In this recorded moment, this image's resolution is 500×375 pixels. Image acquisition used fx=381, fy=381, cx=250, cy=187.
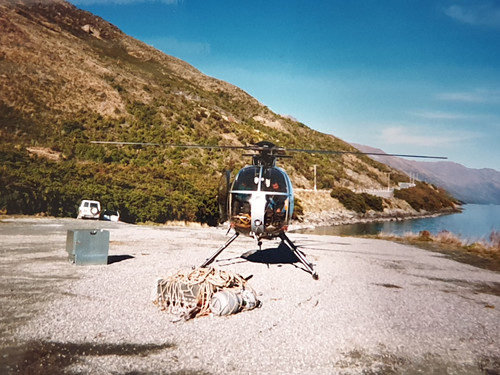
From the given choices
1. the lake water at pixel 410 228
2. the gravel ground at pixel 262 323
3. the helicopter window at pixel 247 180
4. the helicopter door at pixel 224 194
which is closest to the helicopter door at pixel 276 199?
the helicopter window at pixel 247 180

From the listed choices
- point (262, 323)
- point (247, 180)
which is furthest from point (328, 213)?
point (262, 323)

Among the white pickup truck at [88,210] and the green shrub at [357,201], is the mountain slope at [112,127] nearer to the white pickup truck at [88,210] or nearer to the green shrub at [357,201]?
the white pickup truck at [88,210]

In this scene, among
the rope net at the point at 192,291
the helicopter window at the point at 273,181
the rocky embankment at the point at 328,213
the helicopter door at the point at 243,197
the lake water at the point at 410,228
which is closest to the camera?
the rope net at the point at 192,291

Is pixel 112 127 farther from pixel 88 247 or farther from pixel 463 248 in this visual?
pixel 463 248

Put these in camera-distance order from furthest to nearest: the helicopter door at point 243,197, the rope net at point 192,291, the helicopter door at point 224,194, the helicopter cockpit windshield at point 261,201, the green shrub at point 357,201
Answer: the green shrub at point 357,201 → the helicopter door at point 224,194 → the helicopter door at point 243,197 → the helicopter cockpit windshield at point 261,201 → the rope net at point 192,291

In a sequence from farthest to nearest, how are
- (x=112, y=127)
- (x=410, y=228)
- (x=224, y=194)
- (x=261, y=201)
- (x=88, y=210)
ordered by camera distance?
(x=112, y=127)
(x=410, y=228)
(x=88, y=210)
(x=224, y=194)
(x=261, y=201)

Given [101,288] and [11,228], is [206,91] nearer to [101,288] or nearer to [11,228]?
[11,228]
